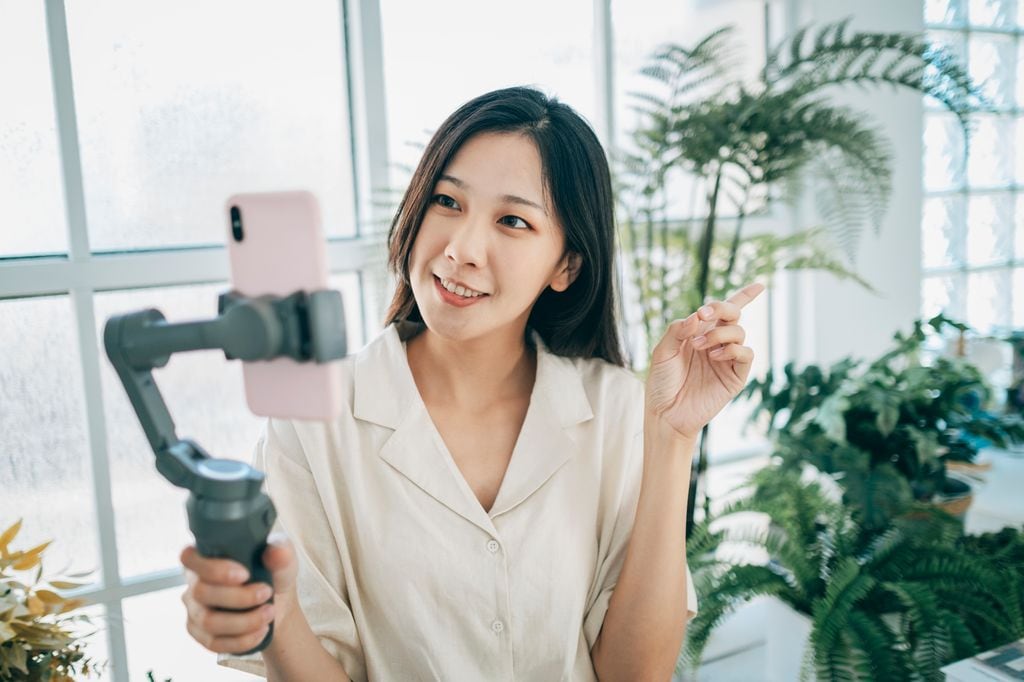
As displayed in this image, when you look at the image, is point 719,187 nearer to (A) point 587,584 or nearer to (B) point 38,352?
(A) point 587,584

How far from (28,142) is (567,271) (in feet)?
3.91

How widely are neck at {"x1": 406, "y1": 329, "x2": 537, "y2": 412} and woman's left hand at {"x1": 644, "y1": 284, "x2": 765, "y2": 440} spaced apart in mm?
277

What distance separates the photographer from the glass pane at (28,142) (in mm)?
1575

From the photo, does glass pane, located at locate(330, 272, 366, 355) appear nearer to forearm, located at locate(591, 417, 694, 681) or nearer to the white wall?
forearm, located at locate(591, 417, 694, 681)

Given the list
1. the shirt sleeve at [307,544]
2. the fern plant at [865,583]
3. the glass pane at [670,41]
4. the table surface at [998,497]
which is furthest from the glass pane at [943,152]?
the shirt sleeve at [307,544]

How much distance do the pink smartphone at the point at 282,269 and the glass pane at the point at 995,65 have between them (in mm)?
3088

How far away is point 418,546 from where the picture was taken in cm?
115

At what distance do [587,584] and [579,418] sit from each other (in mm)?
268

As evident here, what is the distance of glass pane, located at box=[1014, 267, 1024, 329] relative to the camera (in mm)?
3115

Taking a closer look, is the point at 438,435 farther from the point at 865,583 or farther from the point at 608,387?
the point at 865,583

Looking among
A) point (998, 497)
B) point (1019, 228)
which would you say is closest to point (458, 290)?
point (998, 497)

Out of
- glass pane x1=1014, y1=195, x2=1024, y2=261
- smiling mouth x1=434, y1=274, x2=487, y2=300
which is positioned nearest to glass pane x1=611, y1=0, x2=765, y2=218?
smiling mouth x1=434, y1=274, x2=487, y2=300

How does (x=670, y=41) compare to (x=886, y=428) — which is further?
(x=670, y=41)

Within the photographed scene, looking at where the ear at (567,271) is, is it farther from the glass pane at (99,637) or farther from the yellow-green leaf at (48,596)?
the glass pane at (99,637)
